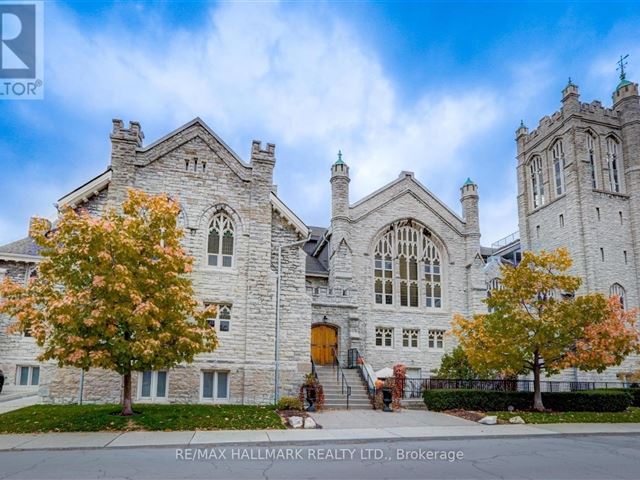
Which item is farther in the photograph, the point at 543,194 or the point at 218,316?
the point at 543,194

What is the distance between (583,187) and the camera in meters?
35.4

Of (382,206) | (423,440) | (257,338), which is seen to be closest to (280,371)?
(257,338)

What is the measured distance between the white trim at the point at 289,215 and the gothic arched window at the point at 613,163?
2677 cm

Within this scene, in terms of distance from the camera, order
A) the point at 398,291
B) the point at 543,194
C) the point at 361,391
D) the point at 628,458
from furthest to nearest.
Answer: the point at 543,194 < the point at 398,291 < the point at 361,391 < the point at 628,458

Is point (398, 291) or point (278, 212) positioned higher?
point (278, 212)

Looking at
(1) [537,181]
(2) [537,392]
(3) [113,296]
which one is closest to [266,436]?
(3) [113,296]

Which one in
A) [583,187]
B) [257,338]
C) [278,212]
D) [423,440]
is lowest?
[423,440]

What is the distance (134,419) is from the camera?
14.4 metres

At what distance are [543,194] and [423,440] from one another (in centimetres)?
3187

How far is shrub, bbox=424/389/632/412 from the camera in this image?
62.8 ft

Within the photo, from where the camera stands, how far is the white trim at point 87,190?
19.0 meters

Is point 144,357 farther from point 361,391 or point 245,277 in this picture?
point 361,391

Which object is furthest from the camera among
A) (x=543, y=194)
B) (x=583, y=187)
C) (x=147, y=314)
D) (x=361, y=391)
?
(x=543, y=194)

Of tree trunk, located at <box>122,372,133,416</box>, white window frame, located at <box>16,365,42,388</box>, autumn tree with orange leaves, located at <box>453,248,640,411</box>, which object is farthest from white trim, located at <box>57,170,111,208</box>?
autumn tree with orange leaves, located at <box>453,248,640,411</box>
